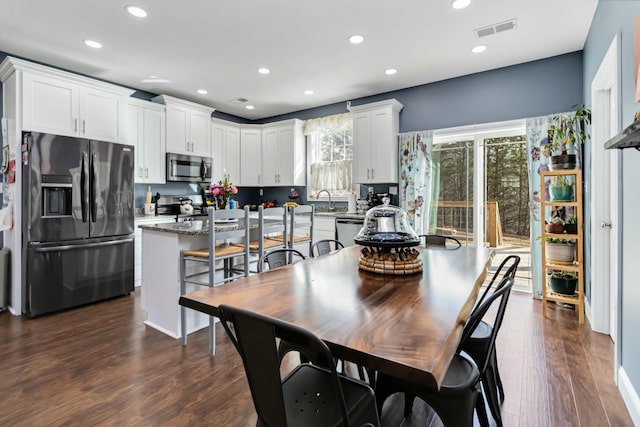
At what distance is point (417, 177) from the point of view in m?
4.44

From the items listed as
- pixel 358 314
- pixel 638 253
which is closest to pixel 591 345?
pixel 638 253

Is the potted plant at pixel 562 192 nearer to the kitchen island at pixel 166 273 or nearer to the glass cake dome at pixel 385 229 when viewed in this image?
the glass cake dome at pixel 385 229

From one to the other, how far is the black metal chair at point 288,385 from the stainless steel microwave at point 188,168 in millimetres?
4255

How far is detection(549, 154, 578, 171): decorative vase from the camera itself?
318 centimetres

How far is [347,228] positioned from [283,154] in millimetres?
1999

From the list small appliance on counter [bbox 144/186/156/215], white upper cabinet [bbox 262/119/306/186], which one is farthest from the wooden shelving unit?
small appliance on counter [bbox 144/186/156/215]

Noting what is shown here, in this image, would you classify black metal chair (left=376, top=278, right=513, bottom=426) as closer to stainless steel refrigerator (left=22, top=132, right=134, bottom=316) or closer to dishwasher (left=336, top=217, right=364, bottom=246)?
dishwasher (left=336, top=217, right=364, bottom=246)

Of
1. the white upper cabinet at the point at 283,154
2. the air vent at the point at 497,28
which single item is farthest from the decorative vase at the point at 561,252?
the white upper cabinet at the point at 283,154

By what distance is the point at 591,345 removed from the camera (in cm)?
260

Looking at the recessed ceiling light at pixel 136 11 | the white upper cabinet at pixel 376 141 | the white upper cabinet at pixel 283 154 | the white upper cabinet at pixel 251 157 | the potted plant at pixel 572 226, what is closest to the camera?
the recessed ceiling light at pixel 136 11

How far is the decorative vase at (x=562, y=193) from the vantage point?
10.3ft

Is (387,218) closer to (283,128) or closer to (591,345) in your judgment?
(591,345)

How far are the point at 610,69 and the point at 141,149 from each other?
496 centimetres

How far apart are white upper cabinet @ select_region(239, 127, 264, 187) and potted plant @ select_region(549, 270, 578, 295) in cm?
456
